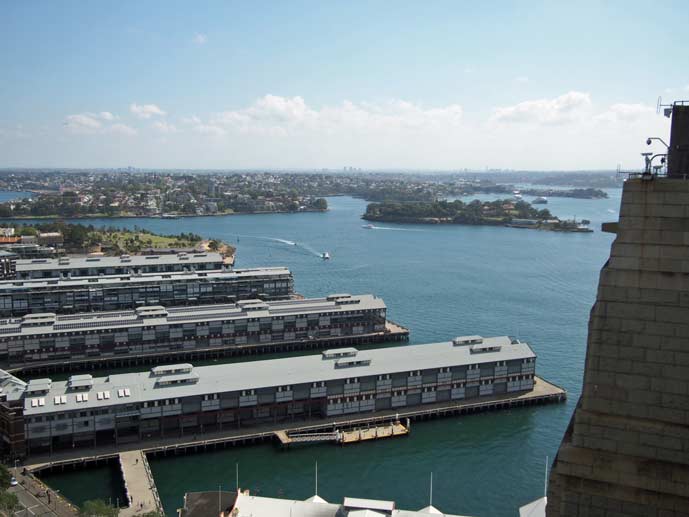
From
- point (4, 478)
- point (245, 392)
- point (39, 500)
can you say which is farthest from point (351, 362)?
point (4, 478)

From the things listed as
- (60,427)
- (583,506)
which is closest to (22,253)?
(60,427)

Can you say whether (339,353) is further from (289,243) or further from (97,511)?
(289,243)

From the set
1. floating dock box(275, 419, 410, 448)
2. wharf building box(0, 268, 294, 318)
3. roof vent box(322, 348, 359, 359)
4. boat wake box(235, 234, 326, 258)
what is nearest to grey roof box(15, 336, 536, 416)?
roof vent box(322, 348, 359, 359)

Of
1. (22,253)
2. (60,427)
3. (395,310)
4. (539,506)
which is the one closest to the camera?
(539,506)

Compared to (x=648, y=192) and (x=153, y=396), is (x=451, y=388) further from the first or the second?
(x=648, y=192)

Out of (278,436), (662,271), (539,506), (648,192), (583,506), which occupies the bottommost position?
(278,436)

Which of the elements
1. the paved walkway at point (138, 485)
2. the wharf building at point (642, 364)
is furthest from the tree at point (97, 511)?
the wharf building at point (642, 364)

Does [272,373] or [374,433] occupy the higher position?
[272,373]
